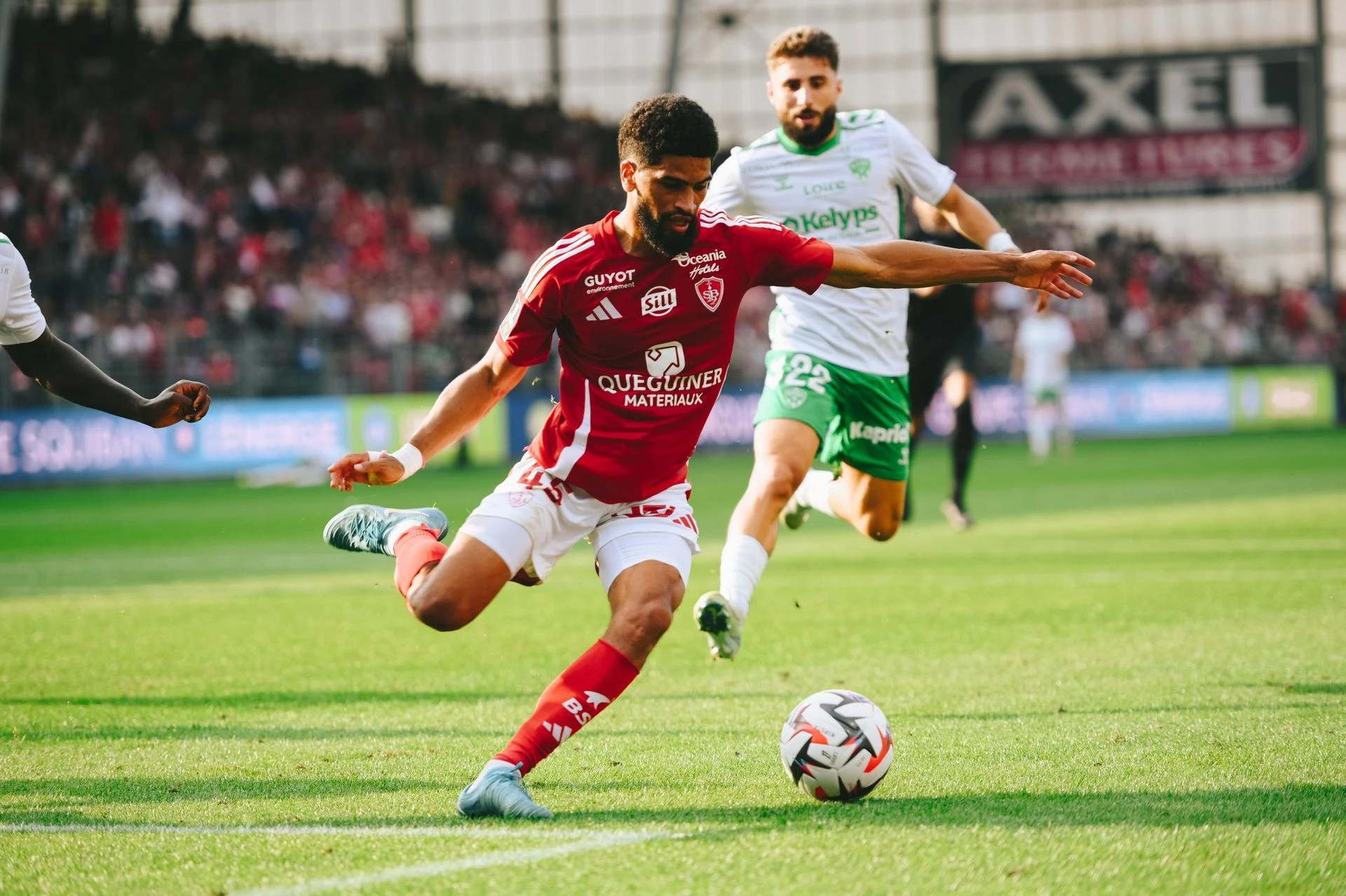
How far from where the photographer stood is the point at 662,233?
4.96 metres

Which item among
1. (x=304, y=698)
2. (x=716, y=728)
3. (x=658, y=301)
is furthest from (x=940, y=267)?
(x=304, y=698)

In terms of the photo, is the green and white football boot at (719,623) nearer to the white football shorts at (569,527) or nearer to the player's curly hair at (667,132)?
the white football shorts at (569,527)

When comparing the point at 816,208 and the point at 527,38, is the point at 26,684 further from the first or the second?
the point at 527,38

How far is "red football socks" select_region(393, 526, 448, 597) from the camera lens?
5234mm

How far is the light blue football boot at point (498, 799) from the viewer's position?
458 cm

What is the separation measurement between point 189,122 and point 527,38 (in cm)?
2029

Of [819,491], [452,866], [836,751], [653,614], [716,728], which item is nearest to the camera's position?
[452,866]

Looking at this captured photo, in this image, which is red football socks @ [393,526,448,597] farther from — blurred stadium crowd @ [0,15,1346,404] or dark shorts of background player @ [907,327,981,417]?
blurred stadium crowd @ [0,15,1346,404]

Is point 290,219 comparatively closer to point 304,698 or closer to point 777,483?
point 304,698

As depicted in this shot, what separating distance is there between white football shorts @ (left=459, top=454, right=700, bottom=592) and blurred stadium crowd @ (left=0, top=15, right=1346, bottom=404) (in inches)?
724

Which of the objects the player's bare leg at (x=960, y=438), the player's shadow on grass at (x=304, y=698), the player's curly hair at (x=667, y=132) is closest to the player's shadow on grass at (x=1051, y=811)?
the player's curly hair at (x=667, y=132)

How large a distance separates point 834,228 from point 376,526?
297cm

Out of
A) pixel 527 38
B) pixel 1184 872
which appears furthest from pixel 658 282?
pixel 527 38

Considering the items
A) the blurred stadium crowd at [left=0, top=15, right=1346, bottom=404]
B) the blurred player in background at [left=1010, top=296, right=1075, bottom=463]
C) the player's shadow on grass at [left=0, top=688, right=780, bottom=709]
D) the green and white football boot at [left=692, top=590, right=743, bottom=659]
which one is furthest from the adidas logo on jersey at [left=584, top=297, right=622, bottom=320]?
the blurred player in background at [left=1010, top=296, right=1075, bottom=463]
